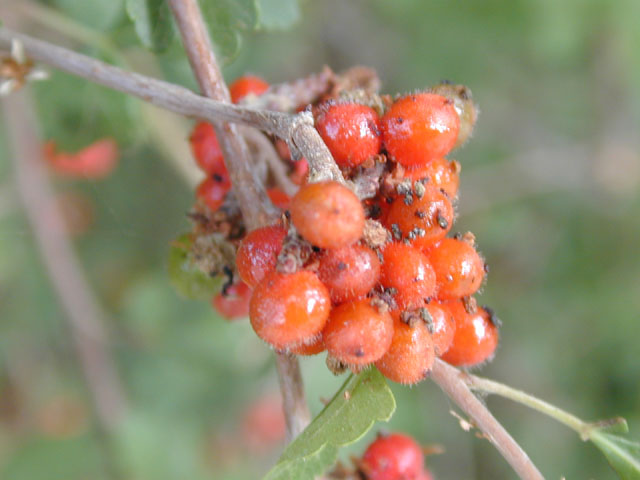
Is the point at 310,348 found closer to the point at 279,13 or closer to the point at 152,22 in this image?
the point at 152,22

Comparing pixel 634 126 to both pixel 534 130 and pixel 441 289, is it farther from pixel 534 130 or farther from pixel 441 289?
pixel 441 289

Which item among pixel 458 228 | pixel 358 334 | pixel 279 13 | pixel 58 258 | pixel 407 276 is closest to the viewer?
pixel 358 334

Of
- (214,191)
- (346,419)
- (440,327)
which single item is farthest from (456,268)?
(214,191)

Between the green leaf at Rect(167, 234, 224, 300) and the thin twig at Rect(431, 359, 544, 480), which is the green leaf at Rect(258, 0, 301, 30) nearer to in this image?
the green leaf at Rect(167, 234, 224, 300)

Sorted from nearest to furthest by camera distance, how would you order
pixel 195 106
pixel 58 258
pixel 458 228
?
pixel 195 106 → pixel 58 258 → pixel 458 228

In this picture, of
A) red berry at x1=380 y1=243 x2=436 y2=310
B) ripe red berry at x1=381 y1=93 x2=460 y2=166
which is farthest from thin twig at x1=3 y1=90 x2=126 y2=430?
red berry at x1=380 y1=243 x2=436 y2=310

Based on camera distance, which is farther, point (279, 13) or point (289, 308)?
point (279, 13)

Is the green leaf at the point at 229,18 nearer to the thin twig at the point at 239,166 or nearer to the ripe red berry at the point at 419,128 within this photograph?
the thin twig at the point at 239,166

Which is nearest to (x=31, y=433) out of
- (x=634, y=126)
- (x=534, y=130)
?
(x=534, y=130)
